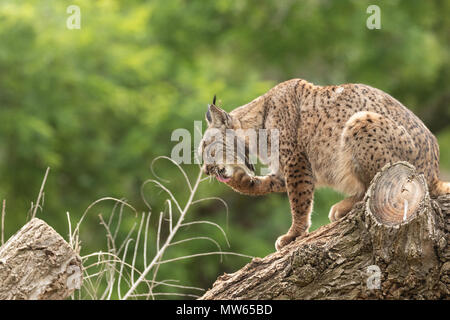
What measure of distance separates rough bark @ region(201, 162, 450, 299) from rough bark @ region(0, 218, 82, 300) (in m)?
1.45

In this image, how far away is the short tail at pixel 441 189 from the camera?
5965 millimetres

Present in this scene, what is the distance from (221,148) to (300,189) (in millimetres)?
874

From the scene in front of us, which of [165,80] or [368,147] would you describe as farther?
[165,80]

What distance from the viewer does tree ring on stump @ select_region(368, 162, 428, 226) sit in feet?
16.2

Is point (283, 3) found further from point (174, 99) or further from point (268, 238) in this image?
point (268, 238)

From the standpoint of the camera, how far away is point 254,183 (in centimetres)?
682

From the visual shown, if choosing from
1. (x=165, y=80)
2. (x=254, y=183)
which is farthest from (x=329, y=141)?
(x=165, y=80)

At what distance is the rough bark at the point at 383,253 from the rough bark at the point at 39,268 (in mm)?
1455

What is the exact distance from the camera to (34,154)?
14469 mm

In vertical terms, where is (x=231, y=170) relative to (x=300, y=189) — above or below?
above

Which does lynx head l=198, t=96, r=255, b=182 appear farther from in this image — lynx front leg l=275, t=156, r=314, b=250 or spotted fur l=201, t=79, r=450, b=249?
lynx front leg l=275, t=156, r=314, b=250

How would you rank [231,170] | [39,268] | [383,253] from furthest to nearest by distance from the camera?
1. [231,170]
2. [39,268]
3. [383,253]

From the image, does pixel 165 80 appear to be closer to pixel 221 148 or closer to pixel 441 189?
pixel 221 148

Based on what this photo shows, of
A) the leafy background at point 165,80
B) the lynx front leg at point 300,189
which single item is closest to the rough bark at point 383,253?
the lynx front leg at point 300,189
